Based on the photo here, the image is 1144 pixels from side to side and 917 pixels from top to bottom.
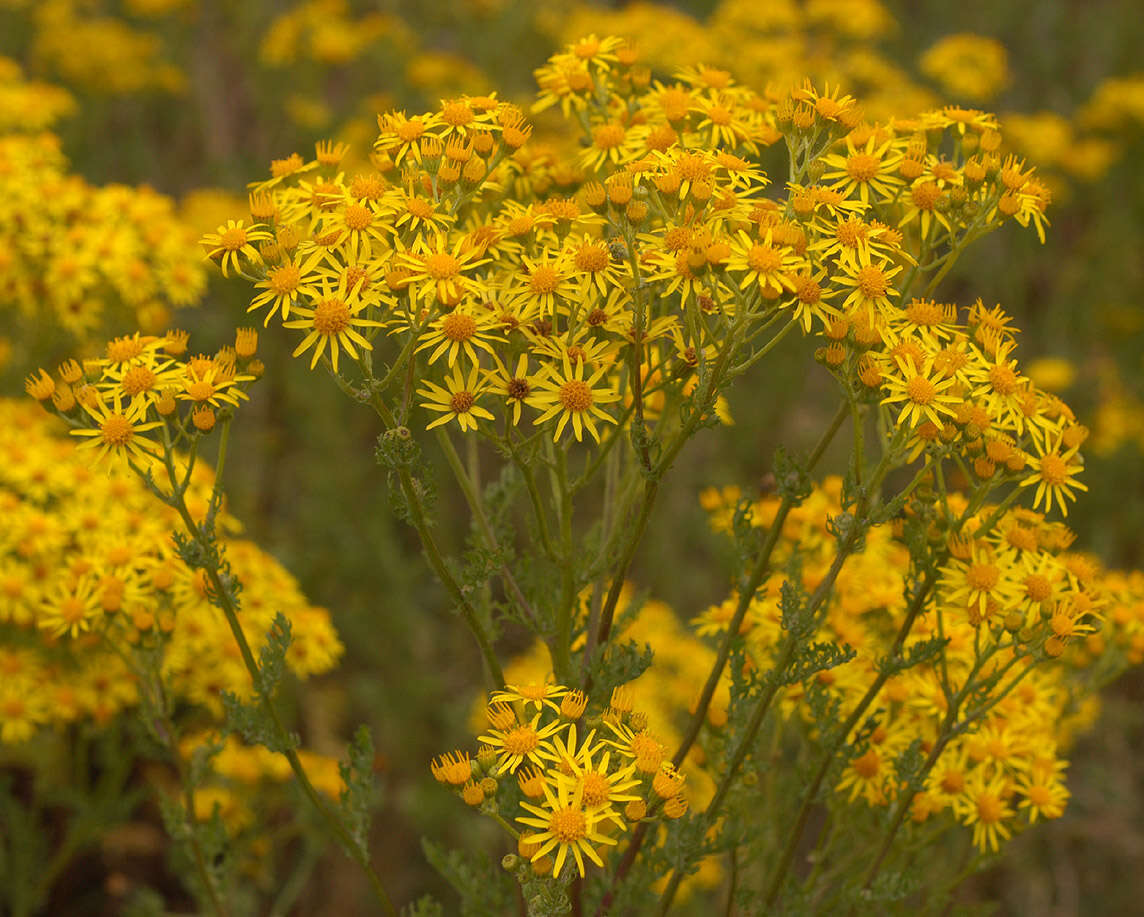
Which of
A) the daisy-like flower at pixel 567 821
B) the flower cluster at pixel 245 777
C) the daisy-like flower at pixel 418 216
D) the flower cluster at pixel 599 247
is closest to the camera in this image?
the daisy-like flower at pixel 567 821

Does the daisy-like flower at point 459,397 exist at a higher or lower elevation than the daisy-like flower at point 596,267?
lower

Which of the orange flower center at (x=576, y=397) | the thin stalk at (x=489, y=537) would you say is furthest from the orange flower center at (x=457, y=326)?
the thin stalk at (x=489, y=537)

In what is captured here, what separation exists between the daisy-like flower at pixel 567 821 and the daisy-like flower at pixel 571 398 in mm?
658

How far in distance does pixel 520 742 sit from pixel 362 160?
18.8 ft

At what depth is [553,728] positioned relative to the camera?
2.06 m

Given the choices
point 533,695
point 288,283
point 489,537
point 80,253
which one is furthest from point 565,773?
point 80,253

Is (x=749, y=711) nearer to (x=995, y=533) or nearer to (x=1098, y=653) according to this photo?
(x=995, y=533)

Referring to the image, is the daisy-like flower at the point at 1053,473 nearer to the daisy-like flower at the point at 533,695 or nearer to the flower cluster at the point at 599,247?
the flower cluster at the point at 599,247

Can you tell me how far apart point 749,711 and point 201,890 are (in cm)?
162

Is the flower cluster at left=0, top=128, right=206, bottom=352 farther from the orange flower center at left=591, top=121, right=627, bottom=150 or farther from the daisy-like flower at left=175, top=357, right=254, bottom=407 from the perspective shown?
the orange flower center at left=591, top=121, right=627, bottom=150

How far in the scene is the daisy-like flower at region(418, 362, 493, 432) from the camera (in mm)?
2121

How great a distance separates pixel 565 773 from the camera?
6.64ft

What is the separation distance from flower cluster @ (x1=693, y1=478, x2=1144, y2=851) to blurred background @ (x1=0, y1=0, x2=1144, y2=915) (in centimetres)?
148

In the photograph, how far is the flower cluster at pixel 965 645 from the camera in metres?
2.47
